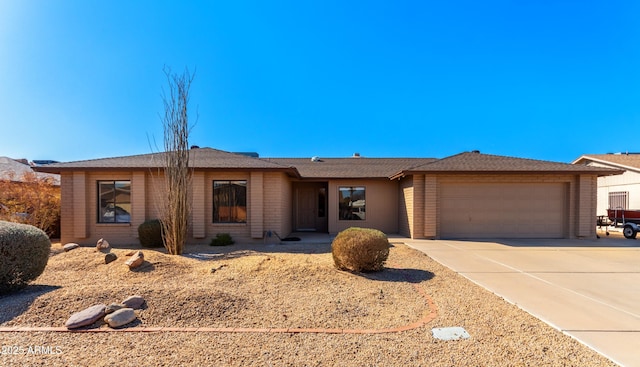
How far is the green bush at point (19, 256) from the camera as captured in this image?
4875mm

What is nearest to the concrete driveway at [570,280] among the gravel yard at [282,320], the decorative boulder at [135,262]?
the gravel yard at [282,320]

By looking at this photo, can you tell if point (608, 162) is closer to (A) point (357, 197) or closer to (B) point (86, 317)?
(A) point (357, 197)

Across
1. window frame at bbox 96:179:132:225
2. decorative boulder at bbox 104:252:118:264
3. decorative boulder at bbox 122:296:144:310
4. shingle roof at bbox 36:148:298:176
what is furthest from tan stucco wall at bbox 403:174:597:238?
window frame at bbox 96:179:132:225

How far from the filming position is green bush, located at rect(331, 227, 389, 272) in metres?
6.44

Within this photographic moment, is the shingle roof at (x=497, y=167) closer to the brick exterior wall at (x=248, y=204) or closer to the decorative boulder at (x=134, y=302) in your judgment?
the brick exterior wall at (x=248, y=204)

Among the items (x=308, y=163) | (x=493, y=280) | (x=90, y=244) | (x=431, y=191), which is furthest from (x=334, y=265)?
(x=308, y=163)

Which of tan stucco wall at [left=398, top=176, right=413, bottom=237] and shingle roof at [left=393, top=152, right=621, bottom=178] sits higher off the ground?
shingle roof at [left=393, top=152, right=621, bottom=178]

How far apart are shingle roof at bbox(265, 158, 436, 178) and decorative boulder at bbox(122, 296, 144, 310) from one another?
1055 centimetres

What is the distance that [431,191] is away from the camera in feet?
41.7

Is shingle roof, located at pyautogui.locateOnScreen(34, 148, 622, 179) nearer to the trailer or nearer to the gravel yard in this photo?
the trailer

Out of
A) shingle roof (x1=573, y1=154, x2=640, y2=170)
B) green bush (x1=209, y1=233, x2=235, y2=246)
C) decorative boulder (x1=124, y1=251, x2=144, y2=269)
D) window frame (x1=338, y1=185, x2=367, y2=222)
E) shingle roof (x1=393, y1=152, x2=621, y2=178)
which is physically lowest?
green bush (x1=209, y1=233, x2=235, y2=246)

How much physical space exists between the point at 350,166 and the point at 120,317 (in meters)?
14.4

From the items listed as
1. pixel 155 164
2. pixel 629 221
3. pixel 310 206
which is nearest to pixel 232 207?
pixel 155 164

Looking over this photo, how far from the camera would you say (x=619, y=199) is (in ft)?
59.0
